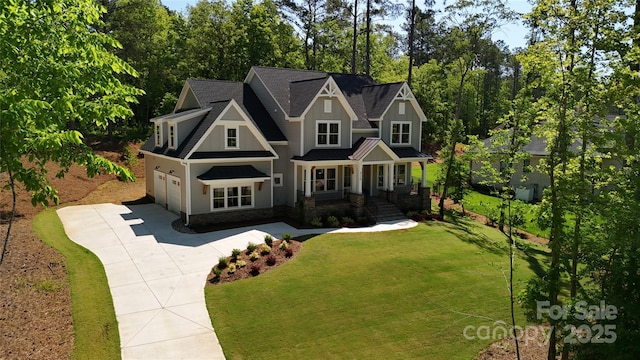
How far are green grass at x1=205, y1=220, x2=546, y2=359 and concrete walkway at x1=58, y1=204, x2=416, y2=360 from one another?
30.9 inches

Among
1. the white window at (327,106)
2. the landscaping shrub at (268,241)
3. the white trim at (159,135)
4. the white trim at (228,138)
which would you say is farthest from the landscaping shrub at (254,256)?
the white trim at (159,135)

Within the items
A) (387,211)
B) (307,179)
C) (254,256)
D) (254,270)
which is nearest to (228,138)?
(307,179)

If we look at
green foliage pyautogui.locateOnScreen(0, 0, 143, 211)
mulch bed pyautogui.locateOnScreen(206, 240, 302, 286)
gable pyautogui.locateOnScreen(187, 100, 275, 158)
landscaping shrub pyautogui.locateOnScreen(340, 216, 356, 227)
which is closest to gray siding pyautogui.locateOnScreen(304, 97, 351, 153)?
gable pyautogui.locateOnScreen(187, 100, 275, 158)

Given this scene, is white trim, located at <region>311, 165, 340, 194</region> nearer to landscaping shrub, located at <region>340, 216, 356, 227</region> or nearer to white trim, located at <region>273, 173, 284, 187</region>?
white trim, located at <region>273, 173, 284, 187</region>

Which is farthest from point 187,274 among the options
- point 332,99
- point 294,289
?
point 332,99

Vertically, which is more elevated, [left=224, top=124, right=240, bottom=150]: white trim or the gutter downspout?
[left=224, top=124, right=240, bottom=150]: white trim

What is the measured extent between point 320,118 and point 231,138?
17.3 feet

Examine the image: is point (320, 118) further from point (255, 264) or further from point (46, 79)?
point (46, 79)

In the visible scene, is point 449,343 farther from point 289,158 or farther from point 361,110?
point 361,110

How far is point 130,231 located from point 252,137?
765cm

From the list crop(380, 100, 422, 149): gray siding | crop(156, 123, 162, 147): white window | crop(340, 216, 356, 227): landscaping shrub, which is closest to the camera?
crop(340, 216, 356, 227): landscaping shrub

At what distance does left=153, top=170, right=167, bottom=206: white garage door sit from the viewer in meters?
25.8

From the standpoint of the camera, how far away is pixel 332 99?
1016 inches

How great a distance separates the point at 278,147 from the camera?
2581 cm
